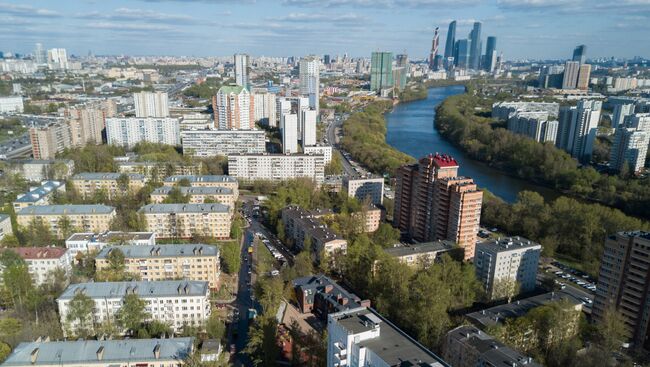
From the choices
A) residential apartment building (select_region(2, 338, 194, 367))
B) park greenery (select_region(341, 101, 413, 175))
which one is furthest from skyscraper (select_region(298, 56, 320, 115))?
residential apartment building (select_region(2, 338, 194, 367))

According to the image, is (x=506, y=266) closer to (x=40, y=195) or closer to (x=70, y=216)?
(x=70, y=216)

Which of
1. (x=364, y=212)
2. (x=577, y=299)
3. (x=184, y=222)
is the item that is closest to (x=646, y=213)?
(x=577, y=299)

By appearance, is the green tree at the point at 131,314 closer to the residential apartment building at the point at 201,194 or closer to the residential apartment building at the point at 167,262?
the residential apartment building at the point at 167,262

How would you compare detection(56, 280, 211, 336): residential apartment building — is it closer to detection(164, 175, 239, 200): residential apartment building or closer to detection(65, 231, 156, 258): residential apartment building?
detection(65, 231, 156, 258): residential apartment building

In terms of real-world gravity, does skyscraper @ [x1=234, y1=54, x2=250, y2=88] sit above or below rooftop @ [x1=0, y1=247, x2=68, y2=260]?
above

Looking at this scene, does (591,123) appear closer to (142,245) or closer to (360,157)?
(360,157)

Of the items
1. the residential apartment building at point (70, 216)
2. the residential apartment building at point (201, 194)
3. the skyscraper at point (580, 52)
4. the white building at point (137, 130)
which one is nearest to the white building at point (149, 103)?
the white building at point (137, 130)

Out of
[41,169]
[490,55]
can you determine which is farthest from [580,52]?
[41,169]
